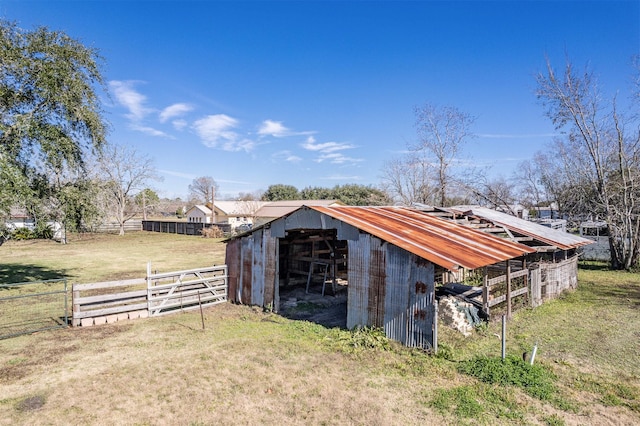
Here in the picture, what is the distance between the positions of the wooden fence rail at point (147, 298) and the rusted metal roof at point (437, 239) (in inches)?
221

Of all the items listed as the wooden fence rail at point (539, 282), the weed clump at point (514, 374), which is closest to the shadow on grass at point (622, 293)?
the wooden fence rail at point (539, 282)

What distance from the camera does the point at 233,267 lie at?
14.7m

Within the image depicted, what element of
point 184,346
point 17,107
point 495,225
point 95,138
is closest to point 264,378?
point 184,346

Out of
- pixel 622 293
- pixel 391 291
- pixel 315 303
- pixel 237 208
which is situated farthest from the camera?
pixel 237 208

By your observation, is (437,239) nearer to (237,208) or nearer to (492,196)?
(492,196)

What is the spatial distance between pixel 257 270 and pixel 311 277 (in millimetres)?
3954

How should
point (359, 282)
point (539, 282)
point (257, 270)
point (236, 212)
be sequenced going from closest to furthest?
point (359, 282) → point (539, 282) → point (257, 270) → point (236, 212)

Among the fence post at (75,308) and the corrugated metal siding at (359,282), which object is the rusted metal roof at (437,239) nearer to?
the corrugated metal siding at (359,282)

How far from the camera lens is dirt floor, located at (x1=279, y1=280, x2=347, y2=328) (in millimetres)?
12148

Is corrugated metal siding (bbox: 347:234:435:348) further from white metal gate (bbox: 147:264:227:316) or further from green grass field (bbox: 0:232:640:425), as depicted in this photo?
white metal gate (bbox: 147:264:227:316)

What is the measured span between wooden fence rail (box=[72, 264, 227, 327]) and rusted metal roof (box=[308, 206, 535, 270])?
562 centimetres

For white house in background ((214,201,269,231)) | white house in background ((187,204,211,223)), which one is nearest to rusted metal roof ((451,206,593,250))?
white house in background ((214,201,269,231))

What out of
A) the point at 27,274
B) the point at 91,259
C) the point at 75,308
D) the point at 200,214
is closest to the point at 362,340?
the point at 75,308

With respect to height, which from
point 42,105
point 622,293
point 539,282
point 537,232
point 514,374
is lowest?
point 622,293
